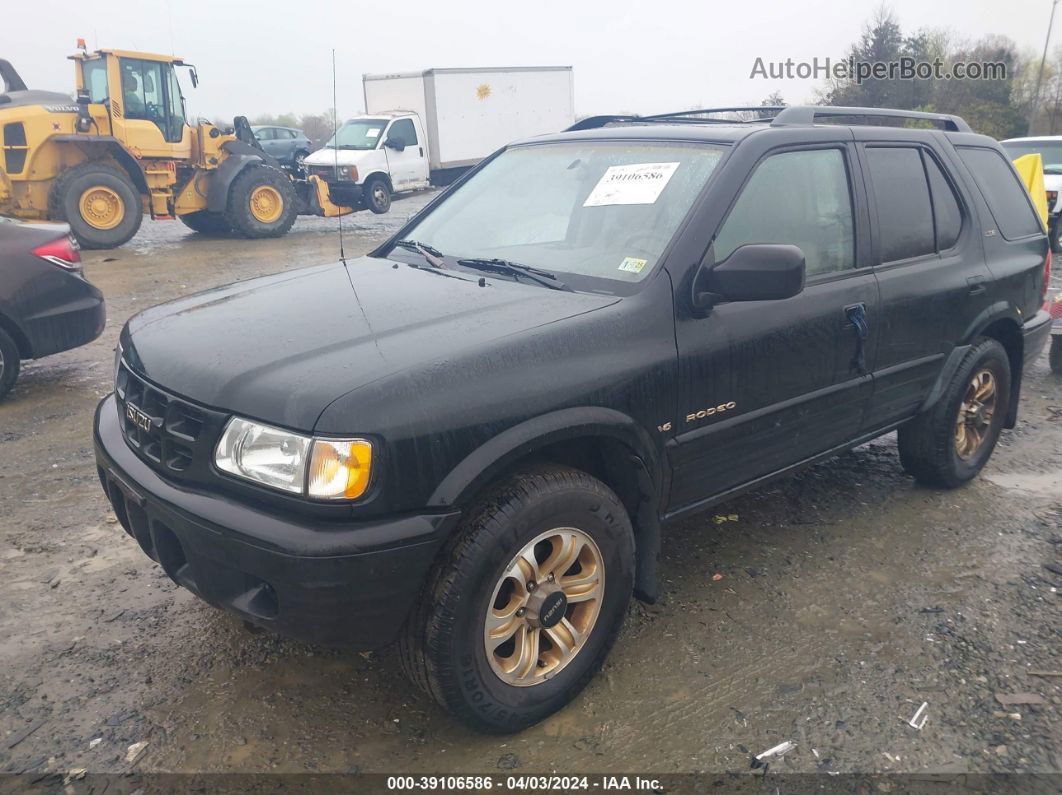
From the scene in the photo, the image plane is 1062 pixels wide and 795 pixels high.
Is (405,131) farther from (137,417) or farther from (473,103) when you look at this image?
(137,417)

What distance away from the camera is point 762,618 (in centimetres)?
313

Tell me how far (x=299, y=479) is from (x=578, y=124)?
8.51 feet

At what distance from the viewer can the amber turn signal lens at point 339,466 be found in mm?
2059

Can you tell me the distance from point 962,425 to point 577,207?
239cm

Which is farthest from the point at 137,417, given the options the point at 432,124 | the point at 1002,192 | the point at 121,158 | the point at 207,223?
the point at 432,124

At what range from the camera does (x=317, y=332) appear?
2504 mm

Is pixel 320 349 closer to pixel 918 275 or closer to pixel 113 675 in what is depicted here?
pixel 113 675

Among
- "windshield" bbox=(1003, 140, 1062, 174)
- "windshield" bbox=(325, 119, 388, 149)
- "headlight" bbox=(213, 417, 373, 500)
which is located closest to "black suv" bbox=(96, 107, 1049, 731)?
"headlight" bbox=(213, 417, 373, 500)

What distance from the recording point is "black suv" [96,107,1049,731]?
2131 millimetres

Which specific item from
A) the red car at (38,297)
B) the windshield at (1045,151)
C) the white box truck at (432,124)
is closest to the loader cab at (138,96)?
the white box truck at (432,124)

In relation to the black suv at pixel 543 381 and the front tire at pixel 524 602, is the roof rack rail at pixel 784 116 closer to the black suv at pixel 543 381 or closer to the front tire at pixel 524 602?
the black suv at pixel 543 381

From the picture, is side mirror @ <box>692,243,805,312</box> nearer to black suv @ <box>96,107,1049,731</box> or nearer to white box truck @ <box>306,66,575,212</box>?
black suv @ <box>96,107,1049,731</box>

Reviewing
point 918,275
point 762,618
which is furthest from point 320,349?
point 918,275

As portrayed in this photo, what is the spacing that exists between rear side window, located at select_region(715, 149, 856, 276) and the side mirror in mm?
179
